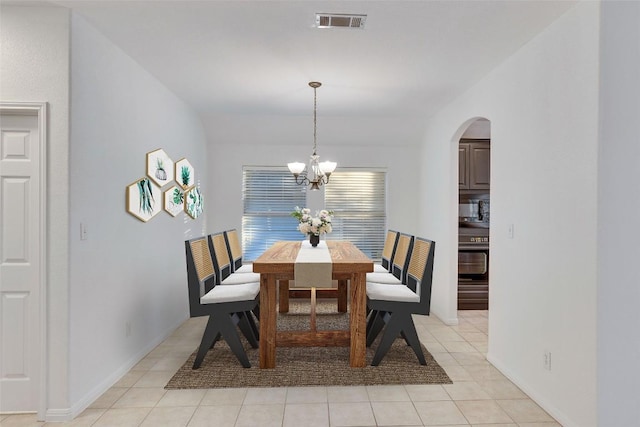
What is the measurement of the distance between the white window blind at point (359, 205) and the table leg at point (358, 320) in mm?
2708

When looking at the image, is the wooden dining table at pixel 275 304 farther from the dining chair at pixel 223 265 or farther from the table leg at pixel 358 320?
the dining chair at pixel 223 265

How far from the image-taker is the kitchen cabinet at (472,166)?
4.76 metres

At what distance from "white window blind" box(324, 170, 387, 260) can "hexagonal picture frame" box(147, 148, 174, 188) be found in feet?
7.89

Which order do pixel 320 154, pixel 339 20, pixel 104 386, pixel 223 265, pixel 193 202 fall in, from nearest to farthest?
pixel 339 20, pixel 104 386, pixel 223 265, pixel 193 202, pixel 320 154

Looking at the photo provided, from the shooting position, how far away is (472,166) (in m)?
4.76

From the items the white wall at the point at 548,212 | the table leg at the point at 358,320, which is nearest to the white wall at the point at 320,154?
the white wall at the point at 548,212

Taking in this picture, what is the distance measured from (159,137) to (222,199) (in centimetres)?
191

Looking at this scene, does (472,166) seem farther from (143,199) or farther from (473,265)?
(143,199)

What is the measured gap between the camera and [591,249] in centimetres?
204

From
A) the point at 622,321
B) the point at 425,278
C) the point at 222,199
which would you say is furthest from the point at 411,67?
the point at 222,199

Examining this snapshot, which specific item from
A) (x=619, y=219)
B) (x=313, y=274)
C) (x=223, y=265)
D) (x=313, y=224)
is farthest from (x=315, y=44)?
(x=619, y=219)

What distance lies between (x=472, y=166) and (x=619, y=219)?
4.48 metres

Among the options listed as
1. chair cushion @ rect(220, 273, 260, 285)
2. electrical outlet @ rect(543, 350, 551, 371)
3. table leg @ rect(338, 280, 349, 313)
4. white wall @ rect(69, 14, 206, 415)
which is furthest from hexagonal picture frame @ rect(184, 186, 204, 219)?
electrical outlet @ rect(543, 350, 551, 371)

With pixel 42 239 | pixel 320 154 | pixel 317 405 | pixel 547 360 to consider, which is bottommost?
pixel 317 405
